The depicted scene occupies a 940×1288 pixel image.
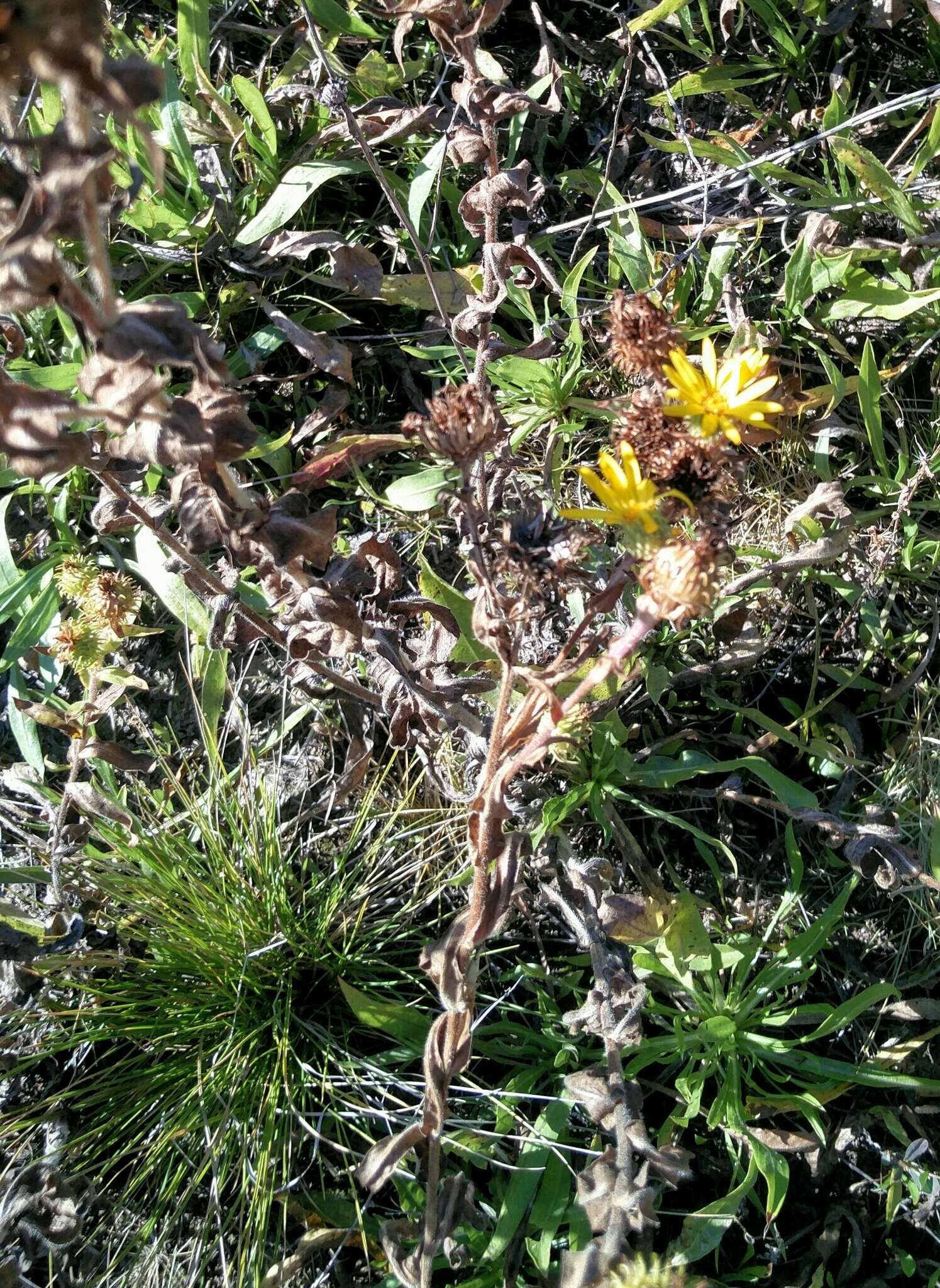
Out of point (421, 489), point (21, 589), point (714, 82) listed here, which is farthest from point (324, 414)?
point (714, 82)

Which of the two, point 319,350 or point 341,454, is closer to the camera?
point 341,454

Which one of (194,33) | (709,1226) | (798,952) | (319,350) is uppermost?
(194,33)

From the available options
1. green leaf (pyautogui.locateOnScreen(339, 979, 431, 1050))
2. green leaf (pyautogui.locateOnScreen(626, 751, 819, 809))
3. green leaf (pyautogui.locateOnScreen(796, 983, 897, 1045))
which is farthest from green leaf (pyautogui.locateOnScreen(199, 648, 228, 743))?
green leaf (pyautogui.locateOnScreen(796, 983, 897, 1045))

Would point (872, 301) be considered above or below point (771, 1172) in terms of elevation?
above

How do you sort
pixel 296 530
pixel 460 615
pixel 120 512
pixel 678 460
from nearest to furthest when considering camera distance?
pixel 678 460 → pixel 296 530 → pixel 120 512 → pixel 460 615

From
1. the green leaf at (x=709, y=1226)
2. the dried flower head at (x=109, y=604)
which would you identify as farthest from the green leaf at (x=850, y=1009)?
the dried flower head at (x=109, y=604)

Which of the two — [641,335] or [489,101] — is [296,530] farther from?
[489,101]

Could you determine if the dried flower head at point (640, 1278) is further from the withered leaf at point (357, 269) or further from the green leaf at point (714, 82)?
the green leaf at point (714, 82)
